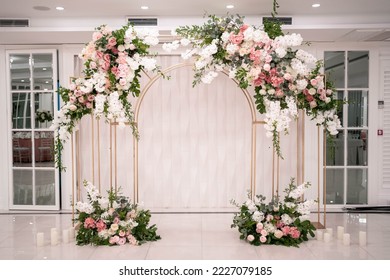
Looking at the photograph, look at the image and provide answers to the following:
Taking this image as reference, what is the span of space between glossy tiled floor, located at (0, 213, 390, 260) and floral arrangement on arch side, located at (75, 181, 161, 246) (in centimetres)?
10

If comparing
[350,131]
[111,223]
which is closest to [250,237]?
[111,223]

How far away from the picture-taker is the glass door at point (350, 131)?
6125 mm

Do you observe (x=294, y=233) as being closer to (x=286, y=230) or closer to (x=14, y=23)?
(x=286, y=230)

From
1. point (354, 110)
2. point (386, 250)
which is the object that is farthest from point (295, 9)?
point (386, 250)

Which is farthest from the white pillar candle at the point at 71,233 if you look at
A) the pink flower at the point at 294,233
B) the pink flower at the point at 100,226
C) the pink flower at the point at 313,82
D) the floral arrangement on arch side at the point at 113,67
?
the pink flower at the point at 313,82

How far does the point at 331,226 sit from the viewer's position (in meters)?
5.16

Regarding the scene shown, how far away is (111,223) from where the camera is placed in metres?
4.45

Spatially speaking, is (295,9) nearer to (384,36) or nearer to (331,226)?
(384,36)

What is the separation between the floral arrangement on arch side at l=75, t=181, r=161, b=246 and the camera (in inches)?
172

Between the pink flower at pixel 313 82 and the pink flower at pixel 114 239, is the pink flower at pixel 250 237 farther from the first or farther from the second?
the pink flower at pixel 313 82

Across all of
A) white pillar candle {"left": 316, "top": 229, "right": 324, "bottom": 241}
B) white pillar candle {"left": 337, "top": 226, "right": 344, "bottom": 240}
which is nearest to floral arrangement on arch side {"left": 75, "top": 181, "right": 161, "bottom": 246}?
white pillar candle {"left": 316, "top": 229, "right": 324, "bottom": 241}

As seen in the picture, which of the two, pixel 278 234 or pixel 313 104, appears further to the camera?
pixel 313 104

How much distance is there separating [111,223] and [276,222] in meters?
1.71

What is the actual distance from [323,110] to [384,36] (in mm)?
1832
